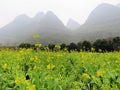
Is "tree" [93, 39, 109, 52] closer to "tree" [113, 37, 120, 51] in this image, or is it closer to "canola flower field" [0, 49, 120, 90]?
"tree" [113, 37, 120, 51]

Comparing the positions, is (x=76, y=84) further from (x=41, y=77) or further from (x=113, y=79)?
(x=113, y=79)

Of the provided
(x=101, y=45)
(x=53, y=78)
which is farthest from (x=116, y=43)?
(x=53, y=78)

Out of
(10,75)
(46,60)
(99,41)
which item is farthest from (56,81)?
(99,41)

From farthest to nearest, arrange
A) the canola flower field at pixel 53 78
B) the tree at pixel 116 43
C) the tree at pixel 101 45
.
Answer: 1. the tree at pixel 116 43
2. the tree at pixel 101 45
3. the canola flower field at pixel 53 78

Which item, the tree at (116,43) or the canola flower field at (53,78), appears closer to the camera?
the canola flower field at (53,78)

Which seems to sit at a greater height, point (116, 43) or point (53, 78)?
point (116, 43)

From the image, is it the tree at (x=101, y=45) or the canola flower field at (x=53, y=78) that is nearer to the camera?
the canola flower field at (x=53, y=78)

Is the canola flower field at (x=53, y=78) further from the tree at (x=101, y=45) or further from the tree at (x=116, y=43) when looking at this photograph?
the tree at (x=116, y=43)

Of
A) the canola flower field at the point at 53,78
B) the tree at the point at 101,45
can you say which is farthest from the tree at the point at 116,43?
the canola flower field at the point at 53,78

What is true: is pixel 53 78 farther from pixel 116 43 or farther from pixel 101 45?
pixel 116 43

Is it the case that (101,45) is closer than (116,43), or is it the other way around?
(101,45)

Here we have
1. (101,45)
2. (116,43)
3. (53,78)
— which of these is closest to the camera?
(53,78)

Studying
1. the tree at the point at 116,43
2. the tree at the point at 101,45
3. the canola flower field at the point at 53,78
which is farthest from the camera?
the tree at the point at 116,43

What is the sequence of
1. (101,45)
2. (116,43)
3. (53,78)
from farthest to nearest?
(116,43)
(101,45)
(53,78)
